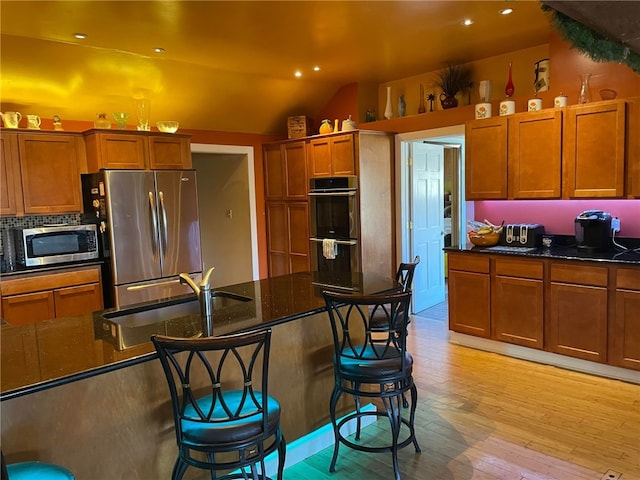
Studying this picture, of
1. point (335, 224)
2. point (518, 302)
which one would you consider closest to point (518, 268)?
point (518, 302)

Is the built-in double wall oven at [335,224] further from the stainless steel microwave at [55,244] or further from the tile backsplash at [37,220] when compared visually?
the tile backsplash at [37,220]

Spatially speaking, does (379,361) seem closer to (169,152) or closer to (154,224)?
(154,224)

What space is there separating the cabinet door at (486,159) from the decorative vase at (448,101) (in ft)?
1.74

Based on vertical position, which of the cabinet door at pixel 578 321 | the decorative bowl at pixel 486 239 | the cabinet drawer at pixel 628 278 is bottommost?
the cabinet door at pixel 578 321

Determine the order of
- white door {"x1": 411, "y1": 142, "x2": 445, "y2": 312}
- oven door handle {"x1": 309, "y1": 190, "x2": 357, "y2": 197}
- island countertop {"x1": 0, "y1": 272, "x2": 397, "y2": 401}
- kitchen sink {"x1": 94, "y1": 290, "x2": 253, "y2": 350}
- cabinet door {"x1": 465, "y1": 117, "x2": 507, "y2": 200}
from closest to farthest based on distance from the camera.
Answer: island countertop {"x1": 0, "y1": 272, "x2": 397, "y2": 401} < kitchen sink {"x1": 94, "y1": 290, "x2": 253, "y2": 350} < cabinet door {"x1": 465, "y1": 117, "x2": 507, "y2": 200} < oven door handle {"x1": 309, "y1": 190, "x2": 357, "y2": 197} < white door {"x1": 411, "y1": 142, "x2": 445, "y2": 312}

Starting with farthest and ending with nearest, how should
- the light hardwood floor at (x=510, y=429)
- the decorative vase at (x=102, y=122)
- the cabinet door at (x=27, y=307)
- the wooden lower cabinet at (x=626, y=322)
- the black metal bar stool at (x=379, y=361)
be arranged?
1. the decorative vase at (x=102, y=122)
2. the cabinet door at (x=27, y=307)
3. the wooden lower cabinet at (x=626, y=322)
4. the light hardwood floor at (x=510, y=429)
5. the black metal bar stool at (x=379, y=361)

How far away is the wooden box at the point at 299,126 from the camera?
226 inches

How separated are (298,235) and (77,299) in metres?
2.59

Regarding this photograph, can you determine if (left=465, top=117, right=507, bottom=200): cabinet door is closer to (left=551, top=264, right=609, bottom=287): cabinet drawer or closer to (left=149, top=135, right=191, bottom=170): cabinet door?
(left=551, top=264, right=609, bottom=287): cabinet drawer

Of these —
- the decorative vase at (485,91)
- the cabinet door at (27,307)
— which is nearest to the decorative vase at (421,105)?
the decorative vase at (485,91)

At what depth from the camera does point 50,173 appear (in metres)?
4.19

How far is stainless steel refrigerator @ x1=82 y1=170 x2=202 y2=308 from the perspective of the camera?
14.0ft

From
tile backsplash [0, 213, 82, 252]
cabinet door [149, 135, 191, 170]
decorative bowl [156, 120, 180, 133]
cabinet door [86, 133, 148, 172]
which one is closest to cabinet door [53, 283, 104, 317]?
tile backsplash [0, 213, 82, 252]

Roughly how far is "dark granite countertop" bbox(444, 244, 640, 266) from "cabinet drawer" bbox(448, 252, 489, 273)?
0.21 feet
